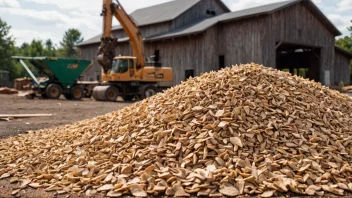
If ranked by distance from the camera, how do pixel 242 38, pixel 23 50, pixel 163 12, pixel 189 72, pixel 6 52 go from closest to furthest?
pixel 242 38 → pixel 189 72 → pixel 163 12 → pixel 6 52 → pixel 23 50

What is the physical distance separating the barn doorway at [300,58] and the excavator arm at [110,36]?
10819 mm

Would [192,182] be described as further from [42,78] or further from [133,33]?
[42,78]

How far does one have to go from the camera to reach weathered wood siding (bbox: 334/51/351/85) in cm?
2868

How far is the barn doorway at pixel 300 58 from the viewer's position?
25562 millimetres

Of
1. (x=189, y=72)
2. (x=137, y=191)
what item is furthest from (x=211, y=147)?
(x=189, y=72)

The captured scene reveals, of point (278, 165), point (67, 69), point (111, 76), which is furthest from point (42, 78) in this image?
point (278, 165)

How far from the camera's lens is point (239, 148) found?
4.62 m

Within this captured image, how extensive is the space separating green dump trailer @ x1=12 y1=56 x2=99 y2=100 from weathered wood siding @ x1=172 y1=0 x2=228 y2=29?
30.4 ft

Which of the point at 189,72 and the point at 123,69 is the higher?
the point at 123,69

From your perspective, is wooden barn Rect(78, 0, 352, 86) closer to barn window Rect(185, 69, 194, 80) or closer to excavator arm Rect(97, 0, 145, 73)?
barn window Rect(185, 69, 194, 80)

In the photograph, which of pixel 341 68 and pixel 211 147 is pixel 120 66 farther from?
pixel 341 68

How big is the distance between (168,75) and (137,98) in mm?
2100

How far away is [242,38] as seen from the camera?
21453mm

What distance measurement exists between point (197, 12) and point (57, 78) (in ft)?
43.3
